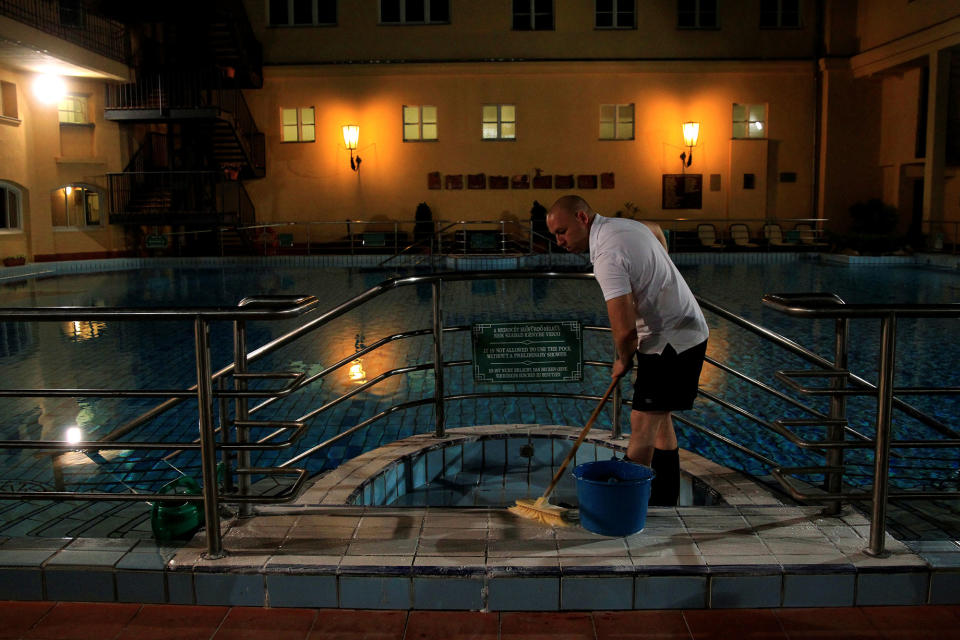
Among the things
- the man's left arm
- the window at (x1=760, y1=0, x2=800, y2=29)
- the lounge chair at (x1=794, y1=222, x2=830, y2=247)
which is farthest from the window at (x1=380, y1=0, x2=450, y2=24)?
the man's left arm

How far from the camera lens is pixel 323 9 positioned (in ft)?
83.9

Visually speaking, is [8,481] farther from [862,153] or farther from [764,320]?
[862,153]

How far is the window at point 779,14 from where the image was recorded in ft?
83.3

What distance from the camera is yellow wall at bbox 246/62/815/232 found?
82.8ft

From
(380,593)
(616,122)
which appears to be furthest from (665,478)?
(616,122)

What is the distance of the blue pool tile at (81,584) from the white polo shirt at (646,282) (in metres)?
2.29

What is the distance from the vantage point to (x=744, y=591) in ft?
9.92

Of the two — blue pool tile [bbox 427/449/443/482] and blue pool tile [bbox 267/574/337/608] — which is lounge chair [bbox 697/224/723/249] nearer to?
blue pool tile [bbox 427/449/443/482]

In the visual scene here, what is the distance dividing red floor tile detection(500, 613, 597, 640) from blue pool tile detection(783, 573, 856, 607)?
76 centimetres

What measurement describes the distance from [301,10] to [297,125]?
361 cm

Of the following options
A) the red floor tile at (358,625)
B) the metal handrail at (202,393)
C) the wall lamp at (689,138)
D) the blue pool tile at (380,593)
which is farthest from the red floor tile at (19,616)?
the wall lamp at (689,138)

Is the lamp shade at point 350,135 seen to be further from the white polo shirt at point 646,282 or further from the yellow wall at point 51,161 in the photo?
the white polo shirt at point 646,282

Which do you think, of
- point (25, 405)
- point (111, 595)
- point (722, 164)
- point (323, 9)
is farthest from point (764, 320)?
point (323, 9)

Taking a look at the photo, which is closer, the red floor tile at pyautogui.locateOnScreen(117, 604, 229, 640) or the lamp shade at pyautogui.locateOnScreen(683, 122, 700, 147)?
the red floor tile at pyautogui.locateOnScreen(117, 604, 229, 640)
